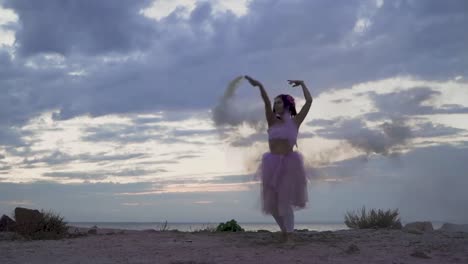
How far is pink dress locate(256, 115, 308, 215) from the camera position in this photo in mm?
8781

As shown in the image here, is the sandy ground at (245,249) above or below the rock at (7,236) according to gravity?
below

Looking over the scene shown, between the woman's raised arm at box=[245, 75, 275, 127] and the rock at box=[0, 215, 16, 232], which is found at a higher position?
the woman's raised arm at box=[245, 75, 275, 127]

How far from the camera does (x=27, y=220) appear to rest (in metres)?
12.1

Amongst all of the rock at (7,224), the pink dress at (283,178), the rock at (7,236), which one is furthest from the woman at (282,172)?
the rock at (7,224)

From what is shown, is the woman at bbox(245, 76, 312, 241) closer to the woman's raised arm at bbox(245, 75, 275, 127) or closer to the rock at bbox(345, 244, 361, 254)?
the woman's raised arm at bbox(245, 75, 275, 127)

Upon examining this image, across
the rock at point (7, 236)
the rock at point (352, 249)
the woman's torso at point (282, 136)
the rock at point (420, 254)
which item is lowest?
the rock at point (420, 254)

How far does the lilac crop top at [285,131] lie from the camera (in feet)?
29.1

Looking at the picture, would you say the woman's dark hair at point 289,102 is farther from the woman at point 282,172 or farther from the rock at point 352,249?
the rock at point 352,249

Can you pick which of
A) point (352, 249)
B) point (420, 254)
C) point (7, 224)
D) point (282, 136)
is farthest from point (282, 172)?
point (7, 224)

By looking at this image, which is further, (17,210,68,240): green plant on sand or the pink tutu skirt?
(17,210,68,240): green plant on sand

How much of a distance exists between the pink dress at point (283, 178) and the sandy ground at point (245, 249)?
0.64m

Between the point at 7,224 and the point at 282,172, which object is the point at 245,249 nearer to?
the point at 282,172

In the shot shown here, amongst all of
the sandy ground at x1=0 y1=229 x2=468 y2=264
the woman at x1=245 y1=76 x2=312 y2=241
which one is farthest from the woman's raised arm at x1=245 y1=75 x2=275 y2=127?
the sandy ground at x1=0 y1=229 x2=468 y2=264

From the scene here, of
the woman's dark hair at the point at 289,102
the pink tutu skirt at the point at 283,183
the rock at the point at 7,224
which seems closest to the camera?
the pink tutu skirt at the point at 283,183
